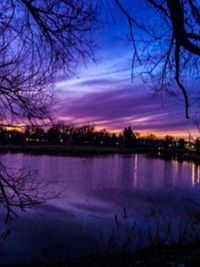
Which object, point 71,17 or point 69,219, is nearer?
point 71,17

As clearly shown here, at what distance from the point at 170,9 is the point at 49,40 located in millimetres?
1489

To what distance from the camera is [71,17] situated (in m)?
4.76

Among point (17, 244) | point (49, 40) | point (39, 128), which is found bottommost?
point (17, 244)

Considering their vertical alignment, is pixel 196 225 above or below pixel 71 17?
below

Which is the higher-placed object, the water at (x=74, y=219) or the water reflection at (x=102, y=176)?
the water reflection at (x=102, y=176)

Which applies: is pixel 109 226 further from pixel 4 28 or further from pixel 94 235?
pixel 4 28

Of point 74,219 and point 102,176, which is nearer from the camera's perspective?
point 74,219

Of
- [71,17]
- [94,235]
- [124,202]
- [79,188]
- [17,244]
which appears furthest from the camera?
[79,188]

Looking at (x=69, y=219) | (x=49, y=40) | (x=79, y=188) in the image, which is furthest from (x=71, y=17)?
(x=79, y=188)

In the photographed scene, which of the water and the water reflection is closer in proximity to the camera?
the water

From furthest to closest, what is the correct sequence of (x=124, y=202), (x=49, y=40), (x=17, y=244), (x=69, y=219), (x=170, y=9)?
(x=124, y=202), (x=69, y=219), (x=17, y=244), (x=49, y=40), (x=170, y=9)

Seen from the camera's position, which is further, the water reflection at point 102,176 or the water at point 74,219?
the water reflection at point 102,176

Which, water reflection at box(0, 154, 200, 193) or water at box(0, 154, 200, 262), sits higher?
water reflection at box(0, 154, 200, 193)

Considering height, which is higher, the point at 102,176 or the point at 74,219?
the point at 102,176
